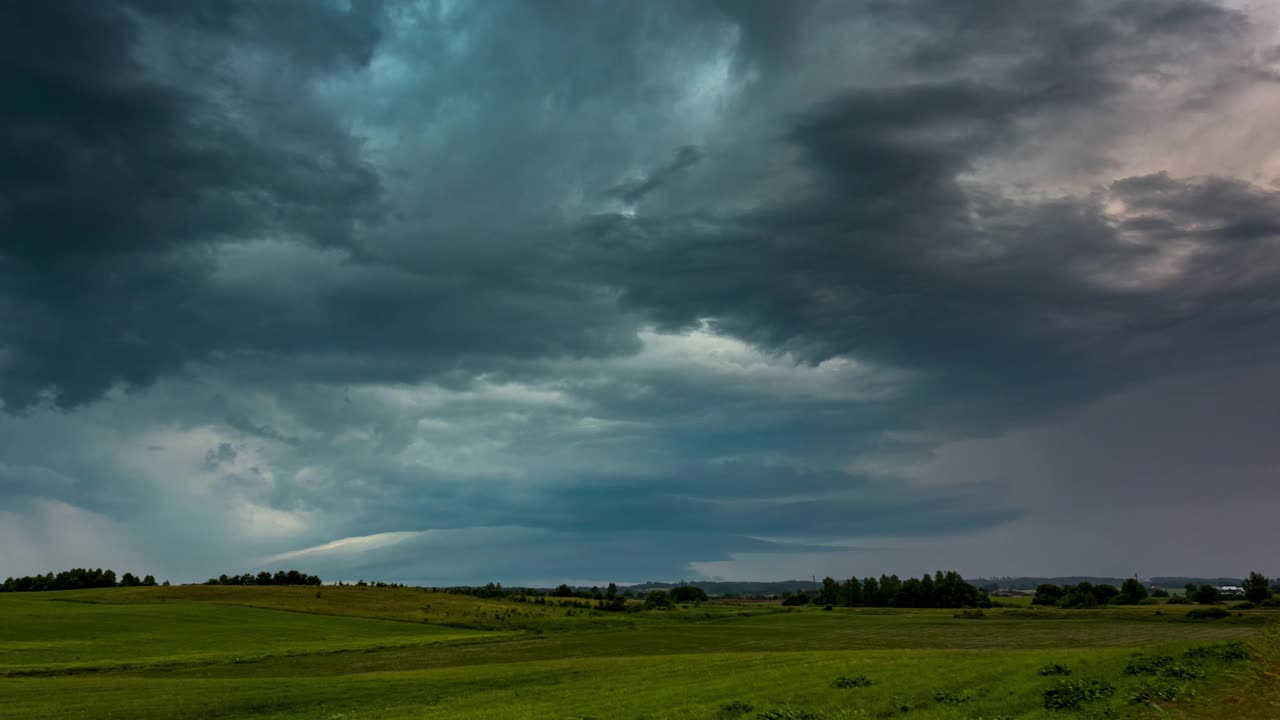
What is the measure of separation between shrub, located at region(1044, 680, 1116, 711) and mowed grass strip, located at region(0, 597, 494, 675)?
73.7m

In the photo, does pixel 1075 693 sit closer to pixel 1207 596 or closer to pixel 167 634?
pixel 167 634

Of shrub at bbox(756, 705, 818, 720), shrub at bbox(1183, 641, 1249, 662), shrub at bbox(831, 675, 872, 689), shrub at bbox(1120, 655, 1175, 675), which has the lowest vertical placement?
shrub at bbox(756, 705, 818, 720)

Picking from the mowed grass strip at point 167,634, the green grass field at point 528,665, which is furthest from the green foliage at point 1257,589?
the mowed grass strip at point 167,634

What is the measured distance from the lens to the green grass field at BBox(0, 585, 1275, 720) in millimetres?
33969

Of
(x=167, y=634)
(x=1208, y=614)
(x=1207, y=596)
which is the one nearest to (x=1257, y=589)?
(x=1207, y=596)

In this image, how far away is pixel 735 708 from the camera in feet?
110

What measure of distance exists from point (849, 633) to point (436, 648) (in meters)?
57.1

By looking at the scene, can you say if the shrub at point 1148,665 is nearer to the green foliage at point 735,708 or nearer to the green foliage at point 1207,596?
the green foliage at point 735,708

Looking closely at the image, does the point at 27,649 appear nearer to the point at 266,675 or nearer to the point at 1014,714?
the point at 266,675

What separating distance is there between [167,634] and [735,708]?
92.7 meters

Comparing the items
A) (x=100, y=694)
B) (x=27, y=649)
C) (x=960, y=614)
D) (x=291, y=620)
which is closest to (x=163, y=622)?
(x=291, y=620)

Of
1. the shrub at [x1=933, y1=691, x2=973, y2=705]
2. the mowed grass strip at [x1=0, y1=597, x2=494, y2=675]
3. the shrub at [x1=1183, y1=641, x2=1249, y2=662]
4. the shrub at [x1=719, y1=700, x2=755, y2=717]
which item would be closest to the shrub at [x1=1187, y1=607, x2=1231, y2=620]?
the shrub at [x1=1183, y1=641, x2=1249, y2=662]

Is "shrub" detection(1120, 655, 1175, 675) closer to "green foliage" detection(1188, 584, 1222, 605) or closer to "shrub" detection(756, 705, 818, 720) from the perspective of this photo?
"shrub" detection(756, 705, 818, 720)

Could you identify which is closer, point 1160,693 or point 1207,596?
Result: point 1160,693
